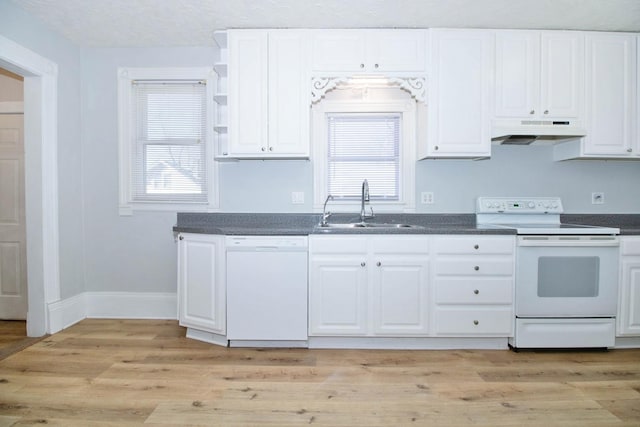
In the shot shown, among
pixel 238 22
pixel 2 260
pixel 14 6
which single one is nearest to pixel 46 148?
pixel 14 6

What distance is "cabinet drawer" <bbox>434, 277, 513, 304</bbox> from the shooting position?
2.55 metres

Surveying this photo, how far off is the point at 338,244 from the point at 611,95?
2.52m

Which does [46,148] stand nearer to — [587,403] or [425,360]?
[425,360]

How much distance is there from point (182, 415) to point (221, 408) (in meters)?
0.19

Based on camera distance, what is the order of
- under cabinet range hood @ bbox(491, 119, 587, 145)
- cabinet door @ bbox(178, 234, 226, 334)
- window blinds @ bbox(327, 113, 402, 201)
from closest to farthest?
cabinet door @ bbox(178, 234, 226, 334), under cabinet range hood @ bbox(491, 119, 587, 145), window blinds @ bbox(327, 113, 402, 201)

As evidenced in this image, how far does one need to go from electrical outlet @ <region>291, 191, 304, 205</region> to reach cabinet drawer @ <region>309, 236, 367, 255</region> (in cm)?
68

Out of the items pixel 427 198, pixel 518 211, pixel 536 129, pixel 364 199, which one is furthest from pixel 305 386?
pixel 536 129

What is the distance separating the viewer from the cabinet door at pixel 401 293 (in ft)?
8.41

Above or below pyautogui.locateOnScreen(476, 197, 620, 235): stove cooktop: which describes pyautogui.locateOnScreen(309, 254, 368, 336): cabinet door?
below

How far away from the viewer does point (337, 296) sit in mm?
2574

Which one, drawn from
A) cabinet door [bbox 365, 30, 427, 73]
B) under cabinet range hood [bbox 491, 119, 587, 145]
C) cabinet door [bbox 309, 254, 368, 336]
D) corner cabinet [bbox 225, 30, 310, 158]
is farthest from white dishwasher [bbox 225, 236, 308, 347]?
under cabinet range hood [bbox 491, 119, 587, 145]

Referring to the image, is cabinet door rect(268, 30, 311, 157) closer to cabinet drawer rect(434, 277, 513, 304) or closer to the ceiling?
the ceiling

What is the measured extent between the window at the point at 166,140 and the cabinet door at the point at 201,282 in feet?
1.97

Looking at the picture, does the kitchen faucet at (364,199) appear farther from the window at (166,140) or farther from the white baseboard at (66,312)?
the white baseboard at (66,312)
